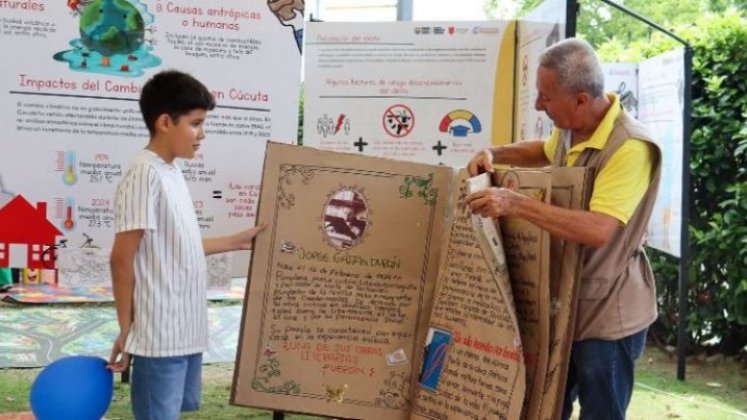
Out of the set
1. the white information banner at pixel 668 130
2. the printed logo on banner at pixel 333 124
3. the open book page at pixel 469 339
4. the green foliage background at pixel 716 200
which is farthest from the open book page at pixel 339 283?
the green foliage background at pixel 716 200

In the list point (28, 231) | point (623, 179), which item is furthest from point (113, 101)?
point (623, 179)

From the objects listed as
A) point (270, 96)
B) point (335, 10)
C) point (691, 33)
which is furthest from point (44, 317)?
point (691, 33)

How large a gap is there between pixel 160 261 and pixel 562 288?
1199 mm

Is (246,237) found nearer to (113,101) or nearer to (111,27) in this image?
(113,101)

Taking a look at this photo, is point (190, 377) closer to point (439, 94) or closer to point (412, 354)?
point (412, 354)

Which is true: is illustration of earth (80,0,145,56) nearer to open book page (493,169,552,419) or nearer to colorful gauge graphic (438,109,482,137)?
colorful gauge graphic (438,109,482,137)

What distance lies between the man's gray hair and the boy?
3.58 feet

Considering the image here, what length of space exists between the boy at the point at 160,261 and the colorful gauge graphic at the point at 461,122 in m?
1.57

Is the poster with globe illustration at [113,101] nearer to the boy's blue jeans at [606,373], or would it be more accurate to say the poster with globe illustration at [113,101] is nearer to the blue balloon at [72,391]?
the blue balloon at [72,391]

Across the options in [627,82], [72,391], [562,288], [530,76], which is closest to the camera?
[562,288]

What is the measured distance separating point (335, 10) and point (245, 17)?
86.0 inches

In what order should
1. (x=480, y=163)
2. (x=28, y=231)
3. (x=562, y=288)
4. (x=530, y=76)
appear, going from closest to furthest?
(x=562, y=288), (x=480, y=163), (x=28, y=231), (x=530, y=76)

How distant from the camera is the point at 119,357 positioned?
2.85 metres

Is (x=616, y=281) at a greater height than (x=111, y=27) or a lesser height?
lesser
